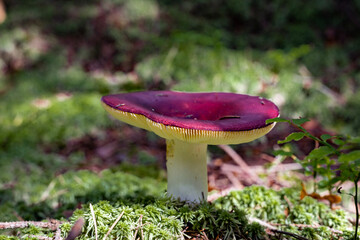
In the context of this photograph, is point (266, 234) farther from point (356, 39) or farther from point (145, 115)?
point (356, 39)

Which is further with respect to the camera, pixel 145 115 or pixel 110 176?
pixel 110 176

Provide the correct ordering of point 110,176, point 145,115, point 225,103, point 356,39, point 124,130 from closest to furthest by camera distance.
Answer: point 145,115, point 225,103, point 110,176, point 124,130, point 356,39

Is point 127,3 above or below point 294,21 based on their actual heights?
above

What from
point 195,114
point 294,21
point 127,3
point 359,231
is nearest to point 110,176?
point 195,114

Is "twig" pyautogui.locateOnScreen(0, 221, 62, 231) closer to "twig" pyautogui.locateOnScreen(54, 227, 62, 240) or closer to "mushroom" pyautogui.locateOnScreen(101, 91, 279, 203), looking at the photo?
"twig" pyautogui.locateOnScreen(54, 227, 62, 240)

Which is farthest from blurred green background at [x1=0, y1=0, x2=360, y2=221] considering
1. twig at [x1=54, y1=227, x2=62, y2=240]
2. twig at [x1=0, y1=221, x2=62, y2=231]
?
twig at [x1=54, y1=227, x2=62, y2=240]

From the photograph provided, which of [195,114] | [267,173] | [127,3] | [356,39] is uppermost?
[127,3]

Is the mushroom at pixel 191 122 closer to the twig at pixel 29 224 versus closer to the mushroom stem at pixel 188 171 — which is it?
the mushroom stem at pixel 188 171
